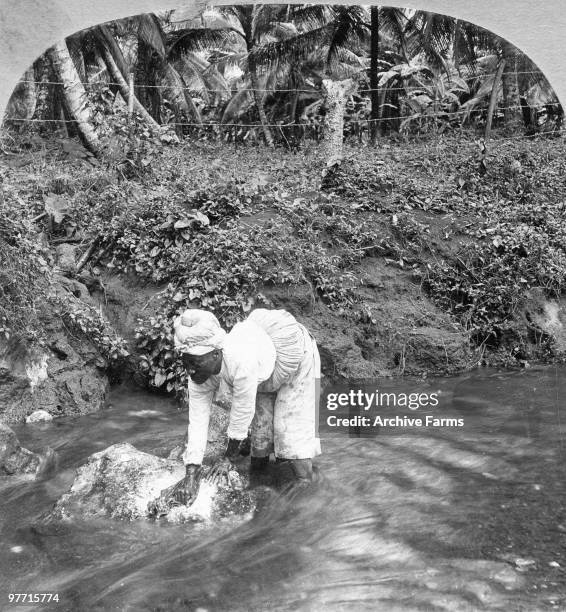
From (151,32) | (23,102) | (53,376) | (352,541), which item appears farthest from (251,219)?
(151,32)

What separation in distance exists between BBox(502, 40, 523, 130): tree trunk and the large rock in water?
11892 millimetres

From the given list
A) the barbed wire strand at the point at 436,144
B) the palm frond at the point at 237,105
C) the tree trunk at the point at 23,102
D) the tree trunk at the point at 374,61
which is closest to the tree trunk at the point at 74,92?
the tree trunk at the point at 23,102

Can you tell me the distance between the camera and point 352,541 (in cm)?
325

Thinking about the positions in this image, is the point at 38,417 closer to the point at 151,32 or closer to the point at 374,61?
the point at 374,61

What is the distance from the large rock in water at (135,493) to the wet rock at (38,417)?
1495mm

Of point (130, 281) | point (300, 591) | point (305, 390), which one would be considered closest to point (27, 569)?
point (300, 591)

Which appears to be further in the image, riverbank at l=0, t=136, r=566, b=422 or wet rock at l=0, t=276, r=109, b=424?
riverbank at l=0, t=136, r=566, b=422

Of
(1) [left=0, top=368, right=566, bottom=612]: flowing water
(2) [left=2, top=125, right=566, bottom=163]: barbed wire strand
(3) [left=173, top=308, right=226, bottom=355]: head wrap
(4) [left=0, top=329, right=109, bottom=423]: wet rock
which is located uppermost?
(2) [left=2, top=125, right=566, bottom=163]: barbed wire strand

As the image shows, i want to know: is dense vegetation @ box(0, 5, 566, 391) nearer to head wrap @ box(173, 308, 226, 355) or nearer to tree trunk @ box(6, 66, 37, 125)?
tree trunk @ box(6, 66, 37, 125)

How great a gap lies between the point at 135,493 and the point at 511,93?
15.2m

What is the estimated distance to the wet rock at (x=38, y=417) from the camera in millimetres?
5199

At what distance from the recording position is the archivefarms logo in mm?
4590

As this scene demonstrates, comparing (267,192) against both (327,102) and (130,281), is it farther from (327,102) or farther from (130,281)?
(327,102)

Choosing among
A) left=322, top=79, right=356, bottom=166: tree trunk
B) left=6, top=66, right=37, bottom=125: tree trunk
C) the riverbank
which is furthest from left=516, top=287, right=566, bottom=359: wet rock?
left=6, top=66, right=37, bottom=125: tree trunk
